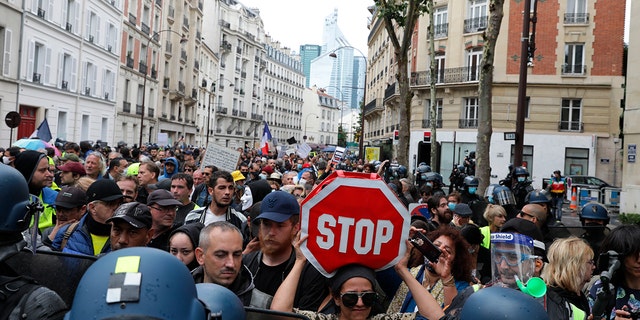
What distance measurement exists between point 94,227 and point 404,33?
1685 centimetres

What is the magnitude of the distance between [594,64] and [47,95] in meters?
28.3

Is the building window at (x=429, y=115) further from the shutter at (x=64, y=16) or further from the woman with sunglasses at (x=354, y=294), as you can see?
the woman with sunglasses at (x=354, y=294)

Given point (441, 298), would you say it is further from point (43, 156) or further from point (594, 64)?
point (594, 64)

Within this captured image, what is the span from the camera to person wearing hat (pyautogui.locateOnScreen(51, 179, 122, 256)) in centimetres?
462

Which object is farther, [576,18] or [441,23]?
[441,23]

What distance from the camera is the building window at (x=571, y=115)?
32219 mm

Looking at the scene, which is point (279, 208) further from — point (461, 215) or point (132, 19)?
point (132, 19)

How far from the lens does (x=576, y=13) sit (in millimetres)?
32219

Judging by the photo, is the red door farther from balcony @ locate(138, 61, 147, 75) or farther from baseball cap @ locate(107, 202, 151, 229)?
baseball cap @ locate(107, 202, 151, 229)

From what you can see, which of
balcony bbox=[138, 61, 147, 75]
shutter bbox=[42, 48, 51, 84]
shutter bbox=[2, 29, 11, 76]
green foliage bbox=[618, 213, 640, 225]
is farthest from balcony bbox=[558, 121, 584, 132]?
balcony bbox=[138, 61, 147, 75]

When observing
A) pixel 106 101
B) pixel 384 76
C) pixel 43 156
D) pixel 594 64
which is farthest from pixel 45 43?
pixel 384 76

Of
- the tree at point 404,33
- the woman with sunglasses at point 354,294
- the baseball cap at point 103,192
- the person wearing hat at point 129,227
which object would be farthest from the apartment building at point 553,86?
the woman with sunglasses at point 354,294

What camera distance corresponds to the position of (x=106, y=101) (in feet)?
123

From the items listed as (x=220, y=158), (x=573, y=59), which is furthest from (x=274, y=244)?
(x=573, y=59)
